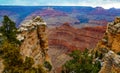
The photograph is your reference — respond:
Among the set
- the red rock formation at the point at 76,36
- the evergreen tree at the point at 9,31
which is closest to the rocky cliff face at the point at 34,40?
the evergreen tree at the point at 9,31

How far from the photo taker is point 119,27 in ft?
190

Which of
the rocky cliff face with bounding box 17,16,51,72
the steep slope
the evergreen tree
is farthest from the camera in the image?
the steep slope

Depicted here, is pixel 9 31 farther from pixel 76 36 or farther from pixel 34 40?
pixel 76 36

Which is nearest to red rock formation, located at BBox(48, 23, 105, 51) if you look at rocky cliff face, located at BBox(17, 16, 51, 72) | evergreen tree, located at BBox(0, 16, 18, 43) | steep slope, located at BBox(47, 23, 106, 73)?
steep slope, located at BBox(47, 23, 106, 73)

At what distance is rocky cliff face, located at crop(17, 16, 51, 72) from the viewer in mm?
54875

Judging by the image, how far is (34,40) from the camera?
59938 mm

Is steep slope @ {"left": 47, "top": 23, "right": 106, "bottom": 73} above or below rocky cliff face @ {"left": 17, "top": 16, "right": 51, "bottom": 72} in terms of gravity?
below

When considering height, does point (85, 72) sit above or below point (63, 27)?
above

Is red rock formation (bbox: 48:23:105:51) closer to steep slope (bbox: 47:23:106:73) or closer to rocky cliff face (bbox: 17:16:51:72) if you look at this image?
steep slope (bbox: 47:23:106:73)

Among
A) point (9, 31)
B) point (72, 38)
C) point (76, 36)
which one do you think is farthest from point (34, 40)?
point (76, 36)

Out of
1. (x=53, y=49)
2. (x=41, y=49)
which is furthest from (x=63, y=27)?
(x=41, y=49)

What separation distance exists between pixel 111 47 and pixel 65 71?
9875mm

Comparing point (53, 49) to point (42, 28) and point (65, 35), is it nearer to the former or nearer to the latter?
point (65, 35)

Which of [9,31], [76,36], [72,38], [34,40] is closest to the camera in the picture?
[9,31]
